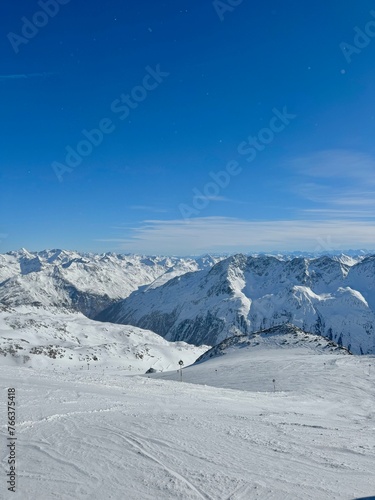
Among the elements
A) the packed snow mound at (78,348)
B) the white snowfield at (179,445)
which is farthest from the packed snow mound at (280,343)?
the white snowfield at (179,445)

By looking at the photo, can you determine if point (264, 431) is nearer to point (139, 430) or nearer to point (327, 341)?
point (139, 430)

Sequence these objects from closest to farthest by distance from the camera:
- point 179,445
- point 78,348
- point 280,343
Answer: point 179,445, point 280,343, point 78,348

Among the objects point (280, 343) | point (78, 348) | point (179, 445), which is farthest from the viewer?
point (78, 348)

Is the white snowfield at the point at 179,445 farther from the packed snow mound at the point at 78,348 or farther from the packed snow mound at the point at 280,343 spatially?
the packed snow mound at the point at 78,348

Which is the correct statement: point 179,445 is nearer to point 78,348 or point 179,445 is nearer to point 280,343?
point 280,343

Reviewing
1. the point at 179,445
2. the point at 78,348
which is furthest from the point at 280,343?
the point at 78,348

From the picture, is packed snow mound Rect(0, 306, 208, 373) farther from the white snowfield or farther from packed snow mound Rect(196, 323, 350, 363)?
the white snowfield

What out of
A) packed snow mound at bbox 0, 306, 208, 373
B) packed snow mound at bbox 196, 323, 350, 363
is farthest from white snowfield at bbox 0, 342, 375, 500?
packed snow mound at bbox 0, 306, 208, 373
